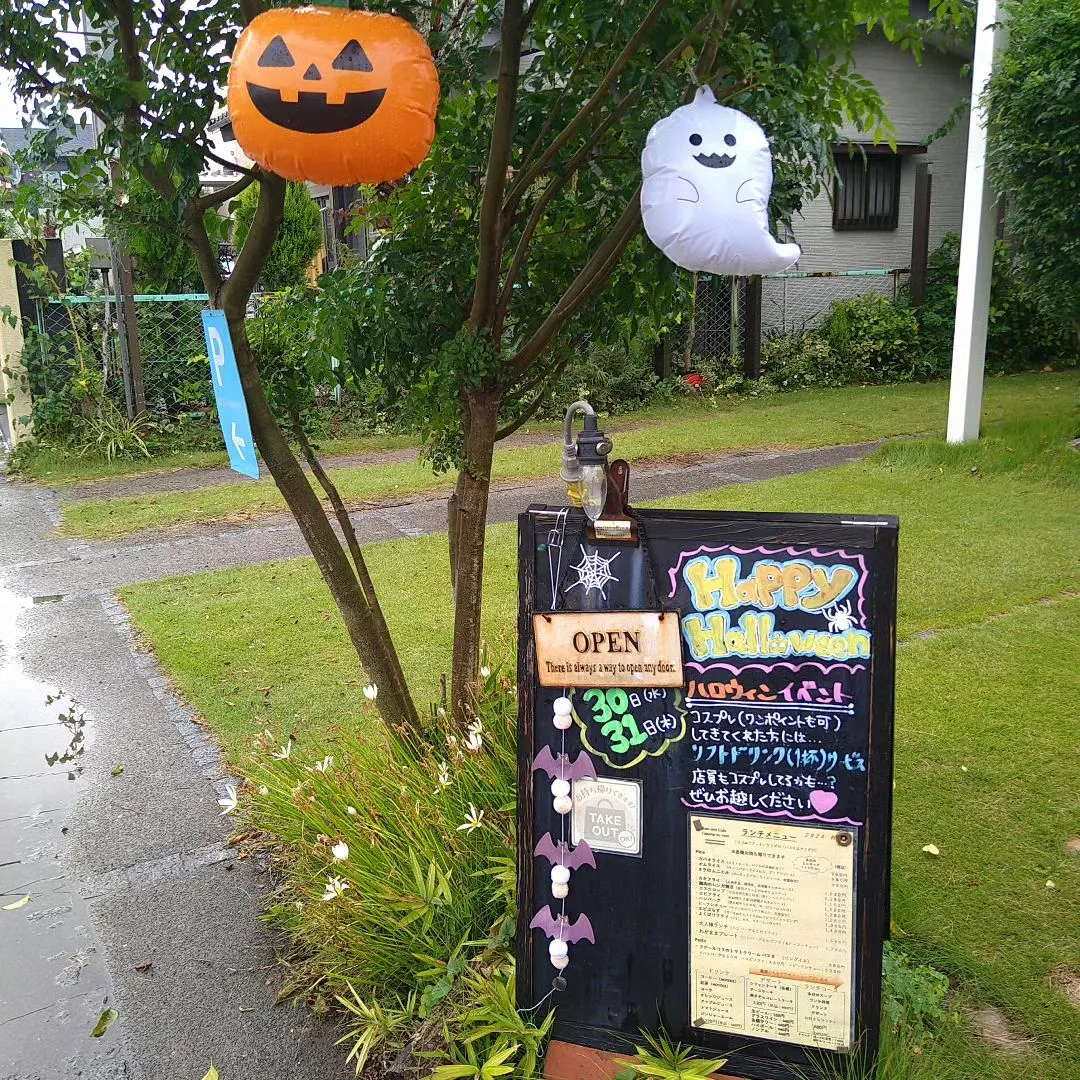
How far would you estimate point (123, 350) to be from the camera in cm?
1044

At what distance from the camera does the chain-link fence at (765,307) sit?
13.3m

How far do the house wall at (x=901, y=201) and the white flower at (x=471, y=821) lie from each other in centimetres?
1280

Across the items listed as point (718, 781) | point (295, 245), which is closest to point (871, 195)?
point (295, 245)

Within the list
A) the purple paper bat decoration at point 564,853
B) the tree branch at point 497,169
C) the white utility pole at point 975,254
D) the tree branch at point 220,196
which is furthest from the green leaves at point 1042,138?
the purple paper bat decoration at point 564,853

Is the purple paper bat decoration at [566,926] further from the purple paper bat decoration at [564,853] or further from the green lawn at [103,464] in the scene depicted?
the green lawn at [103,464]

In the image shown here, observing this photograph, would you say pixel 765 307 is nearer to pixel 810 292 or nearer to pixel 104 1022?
pixel 810 292

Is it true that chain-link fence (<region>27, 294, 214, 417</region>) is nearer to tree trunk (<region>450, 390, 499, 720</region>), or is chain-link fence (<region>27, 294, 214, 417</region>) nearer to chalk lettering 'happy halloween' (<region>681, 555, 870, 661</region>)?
tree trunk (<region>450, 390, 499, 720</region>)

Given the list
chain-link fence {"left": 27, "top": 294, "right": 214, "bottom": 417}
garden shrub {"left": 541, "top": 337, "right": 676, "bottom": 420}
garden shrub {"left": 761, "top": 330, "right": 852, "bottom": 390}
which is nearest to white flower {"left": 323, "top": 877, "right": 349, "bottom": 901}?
chain-link fence {"left": 27, "top": 294, "right": 214, "bottom": 417}

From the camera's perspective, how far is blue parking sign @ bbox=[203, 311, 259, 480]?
282 centimetres

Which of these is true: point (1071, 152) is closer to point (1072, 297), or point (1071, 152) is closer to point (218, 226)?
Answer: point (1072, 297)

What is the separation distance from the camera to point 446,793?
3.12 m

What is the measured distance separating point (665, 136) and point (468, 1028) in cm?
211

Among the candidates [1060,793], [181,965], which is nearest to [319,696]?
[181,965]

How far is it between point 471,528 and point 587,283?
820 millimetres
